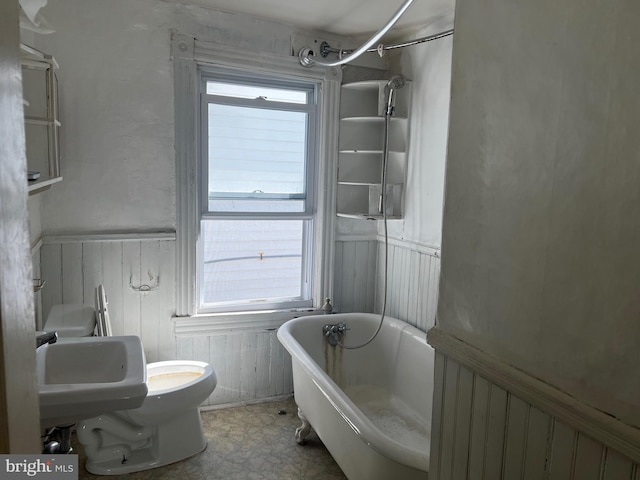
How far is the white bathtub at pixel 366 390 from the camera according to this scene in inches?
70.2

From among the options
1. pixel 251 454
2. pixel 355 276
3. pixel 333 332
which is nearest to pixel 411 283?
pixel 355 276

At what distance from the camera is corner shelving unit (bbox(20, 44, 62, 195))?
1.82m

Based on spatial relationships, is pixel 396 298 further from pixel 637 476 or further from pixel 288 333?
pixel 637 476

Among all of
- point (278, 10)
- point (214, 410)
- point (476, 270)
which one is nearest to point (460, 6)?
point (476, 270)

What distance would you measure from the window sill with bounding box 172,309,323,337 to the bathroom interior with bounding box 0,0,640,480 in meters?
0.02

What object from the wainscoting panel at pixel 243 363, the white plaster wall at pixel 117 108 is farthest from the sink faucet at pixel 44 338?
the wainscoting panel at pixel 243 363

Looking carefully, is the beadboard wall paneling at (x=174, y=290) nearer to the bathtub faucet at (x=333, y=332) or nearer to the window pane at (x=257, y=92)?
the bathtub faucet at (x=333, y=332)

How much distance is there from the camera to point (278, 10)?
8.75ft

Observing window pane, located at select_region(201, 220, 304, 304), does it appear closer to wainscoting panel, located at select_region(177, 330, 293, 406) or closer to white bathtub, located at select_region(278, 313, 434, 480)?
wainscoting panel, located at select_region(177, 330, 293, 406)

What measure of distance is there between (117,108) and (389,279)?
2.00 metres

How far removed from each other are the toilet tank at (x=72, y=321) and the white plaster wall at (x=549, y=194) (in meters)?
1.71

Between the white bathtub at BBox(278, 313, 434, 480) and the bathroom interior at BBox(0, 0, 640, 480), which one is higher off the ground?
the bathroom interior at BBox(0, 0, 640, 480)

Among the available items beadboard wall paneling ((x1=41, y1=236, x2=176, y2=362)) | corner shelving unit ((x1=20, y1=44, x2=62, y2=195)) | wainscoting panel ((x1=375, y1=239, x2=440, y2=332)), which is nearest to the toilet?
beadboard wall paneling ((x1=41, y1=236, x2=176, y2=362))

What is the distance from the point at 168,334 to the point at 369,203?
5.15ft
